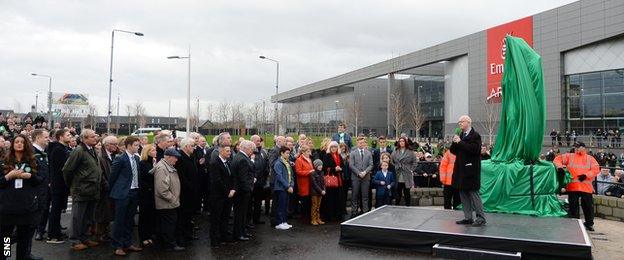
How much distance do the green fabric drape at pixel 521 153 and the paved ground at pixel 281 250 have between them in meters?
1.44

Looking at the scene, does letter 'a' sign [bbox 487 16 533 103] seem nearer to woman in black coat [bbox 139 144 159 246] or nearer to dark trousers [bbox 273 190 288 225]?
dark trousers [bbox 273 190 288 225]

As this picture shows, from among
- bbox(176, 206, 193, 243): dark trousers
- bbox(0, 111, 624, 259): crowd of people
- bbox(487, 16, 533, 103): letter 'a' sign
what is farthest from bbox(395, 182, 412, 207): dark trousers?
bbox(487, 16, 533, 103): letter 'a' sign

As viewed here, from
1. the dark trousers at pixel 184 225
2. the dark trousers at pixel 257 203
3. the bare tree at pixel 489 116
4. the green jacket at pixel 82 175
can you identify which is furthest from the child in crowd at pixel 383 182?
the bare tree at pixel 489 116

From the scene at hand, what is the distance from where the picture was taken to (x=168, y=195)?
24.5ft

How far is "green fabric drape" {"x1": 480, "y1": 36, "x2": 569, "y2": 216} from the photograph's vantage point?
10.3 meters

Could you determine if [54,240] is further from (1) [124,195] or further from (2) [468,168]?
(2) [468,168]

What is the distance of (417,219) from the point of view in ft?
28.9

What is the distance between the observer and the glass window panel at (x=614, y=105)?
131ft

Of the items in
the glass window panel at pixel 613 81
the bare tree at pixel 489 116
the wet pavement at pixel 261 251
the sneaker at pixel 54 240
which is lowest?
the wet pavement at pixel 261 251

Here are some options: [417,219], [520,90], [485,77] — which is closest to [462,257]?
[417,219]

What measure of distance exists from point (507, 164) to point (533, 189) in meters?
0.81

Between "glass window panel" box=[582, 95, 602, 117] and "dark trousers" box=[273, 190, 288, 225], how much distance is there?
41274 millimetres

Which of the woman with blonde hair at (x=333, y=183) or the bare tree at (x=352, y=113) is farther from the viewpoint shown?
the bare tree at (x=352, y=113)

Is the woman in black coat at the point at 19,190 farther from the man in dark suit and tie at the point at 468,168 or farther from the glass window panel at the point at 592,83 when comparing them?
the glass window panel at the point at 592,83
